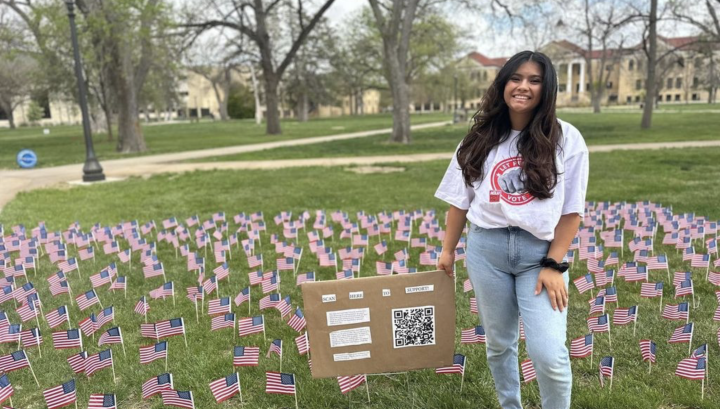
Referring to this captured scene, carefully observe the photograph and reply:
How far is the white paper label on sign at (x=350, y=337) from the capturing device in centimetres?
290

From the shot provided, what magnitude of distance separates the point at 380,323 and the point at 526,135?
4.24ft

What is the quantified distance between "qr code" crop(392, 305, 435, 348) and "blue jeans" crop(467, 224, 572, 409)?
397 millimetres

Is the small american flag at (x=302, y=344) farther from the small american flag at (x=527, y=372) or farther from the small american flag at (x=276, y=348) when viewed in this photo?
the small american flag at (x=527, y=372)

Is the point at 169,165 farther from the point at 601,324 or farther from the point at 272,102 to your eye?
the point at 272,102

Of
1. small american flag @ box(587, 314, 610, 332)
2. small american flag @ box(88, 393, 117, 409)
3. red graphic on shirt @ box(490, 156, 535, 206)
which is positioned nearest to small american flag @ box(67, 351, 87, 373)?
small american flag @ box(88, 393, 117, 409)

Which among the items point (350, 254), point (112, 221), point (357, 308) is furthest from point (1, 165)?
point (357, 308)

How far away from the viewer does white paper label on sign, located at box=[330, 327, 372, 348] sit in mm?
2904

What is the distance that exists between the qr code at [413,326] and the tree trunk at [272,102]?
30.0 meters

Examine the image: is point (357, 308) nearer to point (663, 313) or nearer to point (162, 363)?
point (162, 363)

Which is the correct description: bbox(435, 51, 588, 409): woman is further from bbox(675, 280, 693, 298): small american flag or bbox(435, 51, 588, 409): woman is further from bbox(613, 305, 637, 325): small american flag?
bbox(675, 280, 693, 298): small american flag

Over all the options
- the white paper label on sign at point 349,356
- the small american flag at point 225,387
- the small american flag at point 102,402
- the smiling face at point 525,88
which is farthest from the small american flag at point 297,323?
the smiling face at point 525,88

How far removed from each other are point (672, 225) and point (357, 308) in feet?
17.2

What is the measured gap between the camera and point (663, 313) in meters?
4.15

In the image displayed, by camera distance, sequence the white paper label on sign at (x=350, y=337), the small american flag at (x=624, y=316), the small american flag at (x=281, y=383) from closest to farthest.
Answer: the white paper label on sign at (x=350, y=337) < the small american flag at (x=281, y=383) < the small american flag at (x=624, y=316)
